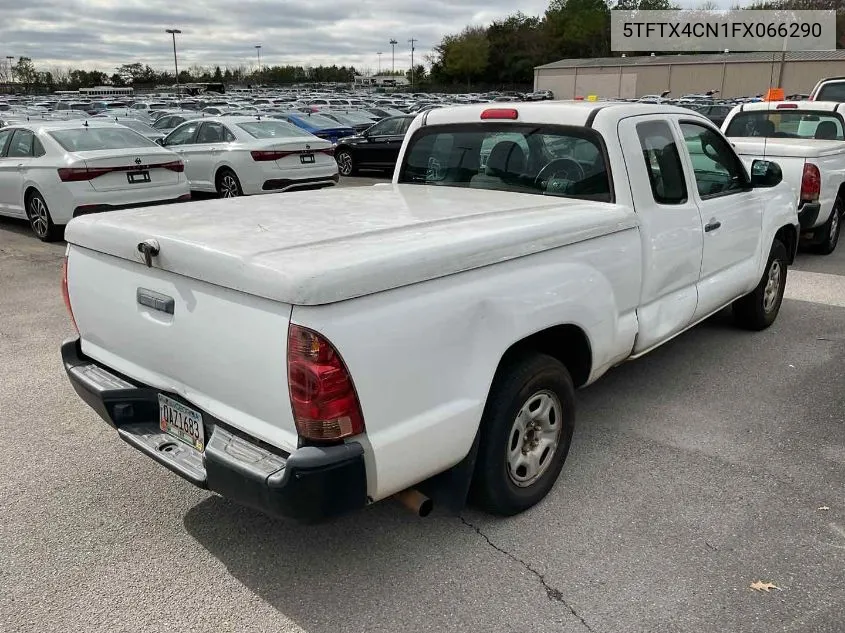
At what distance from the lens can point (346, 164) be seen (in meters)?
18.4

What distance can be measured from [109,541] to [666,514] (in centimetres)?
251

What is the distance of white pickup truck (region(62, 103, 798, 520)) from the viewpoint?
2404mm

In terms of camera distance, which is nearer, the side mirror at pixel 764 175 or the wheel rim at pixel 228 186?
the side mirror at pixel 764 175

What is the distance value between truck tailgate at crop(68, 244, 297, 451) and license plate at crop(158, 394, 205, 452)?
58 mm

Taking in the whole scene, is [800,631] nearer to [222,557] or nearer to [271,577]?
[271,577]

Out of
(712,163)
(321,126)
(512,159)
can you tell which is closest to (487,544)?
(512,159)

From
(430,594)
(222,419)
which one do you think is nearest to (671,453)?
(430,594)

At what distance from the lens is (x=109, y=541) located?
3.16 m

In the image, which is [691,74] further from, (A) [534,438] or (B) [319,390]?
(B) [319,390]

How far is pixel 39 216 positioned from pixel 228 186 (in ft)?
11.1

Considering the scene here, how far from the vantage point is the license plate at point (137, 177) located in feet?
32.5

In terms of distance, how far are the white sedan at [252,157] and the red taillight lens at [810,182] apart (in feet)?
25.2

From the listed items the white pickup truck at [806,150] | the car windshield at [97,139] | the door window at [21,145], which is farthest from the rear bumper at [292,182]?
the white pickup truck at [806,150]

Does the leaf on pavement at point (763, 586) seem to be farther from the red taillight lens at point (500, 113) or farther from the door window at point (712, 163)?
the red taillight lens at point (500, 113)
